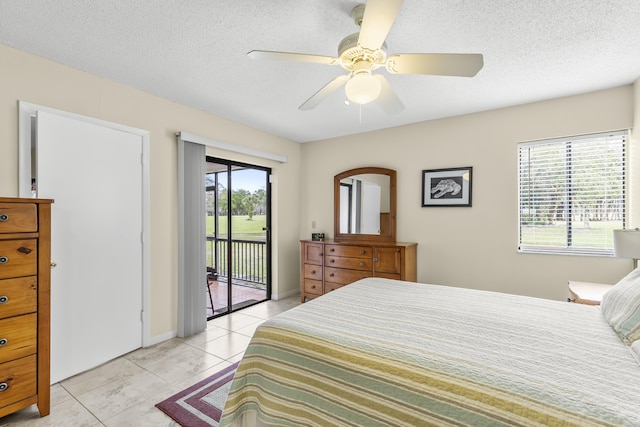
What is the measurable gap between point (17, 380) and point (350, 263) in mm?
3148

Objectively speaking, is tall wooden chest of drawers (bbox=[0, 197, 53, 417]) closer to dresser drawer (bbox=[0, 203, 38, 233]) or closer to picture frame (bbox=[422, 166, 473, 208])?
dresser drawer (bbox=[0, 203, 38, 233])

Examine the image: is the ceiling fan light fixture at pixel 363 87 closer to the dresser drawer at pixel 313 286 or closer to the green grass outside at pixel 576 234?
the green grass outside at pixel 576 234

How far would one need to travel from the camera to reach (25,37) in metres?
2.01

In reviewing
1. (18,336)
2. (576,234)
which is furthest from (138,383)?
(576,234)

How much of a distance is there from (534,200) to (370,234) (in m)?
1.96

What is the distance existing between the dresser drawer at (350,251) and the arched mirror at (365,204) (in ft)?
1.29

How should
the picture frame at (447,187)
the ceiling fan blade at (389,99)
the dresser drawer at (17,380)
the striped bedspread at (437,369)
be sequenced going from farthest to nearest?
the picture frame at (447,187) → the ceiling fan blade at (389,99) → the dresser drawer at (17,380) → the striped bedspread at (437,369)

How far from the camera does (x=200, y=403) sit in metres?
2.06

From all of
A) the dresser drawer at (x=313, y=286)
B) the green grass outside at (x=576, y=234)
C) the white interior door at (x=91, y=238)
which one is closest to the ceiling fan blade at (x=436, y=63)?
the green grass outside at (x=576, y=234)

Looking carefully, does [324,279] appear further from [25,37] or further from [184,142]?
[25,37]

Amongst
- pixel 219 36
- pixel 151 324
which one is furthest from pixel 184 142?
pixel 151 324

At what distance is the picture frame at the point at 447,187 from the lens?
3.54 metres

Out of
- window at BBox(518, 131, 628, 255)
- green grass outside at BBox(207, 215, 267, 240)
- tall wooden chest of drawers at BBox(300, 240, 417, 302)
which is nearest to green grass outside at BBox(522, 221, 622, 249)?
window at BBox(518, 131, 628, 255)

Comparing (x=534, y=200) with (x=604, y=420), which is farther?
(x=534, y=200)
